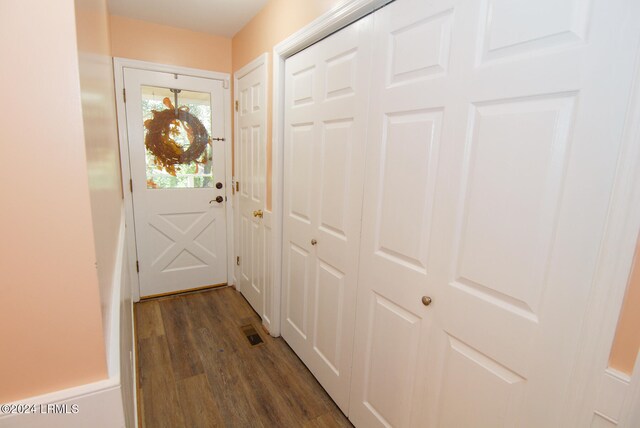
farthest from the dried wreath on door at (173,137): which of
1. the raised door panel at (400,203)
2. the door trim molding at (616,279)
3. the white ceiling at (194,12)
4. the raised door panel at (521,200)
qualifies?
the door trim molding at (616,279)

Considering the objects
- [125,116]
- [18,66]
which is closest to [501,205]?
[18,66]

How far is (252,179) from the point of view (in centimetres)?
259

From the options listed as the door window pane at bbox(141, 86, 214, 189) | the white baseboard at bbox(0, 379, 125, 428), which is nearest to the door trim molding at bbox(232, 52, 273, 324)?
the door window pane at bbox(141, 86, 214, 189)

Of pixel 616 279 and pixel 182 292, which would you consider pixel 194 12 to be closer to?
pixel 182 292

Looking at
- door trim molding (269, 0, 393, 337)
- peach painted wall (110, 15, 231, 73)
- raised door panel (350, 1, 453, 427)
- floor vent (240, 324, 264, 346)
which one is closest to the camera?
raised door panel (350, 1, 453, 427)

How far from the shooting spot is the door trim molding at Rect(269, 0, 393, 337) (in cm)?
139

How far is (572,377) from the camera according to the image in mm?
760

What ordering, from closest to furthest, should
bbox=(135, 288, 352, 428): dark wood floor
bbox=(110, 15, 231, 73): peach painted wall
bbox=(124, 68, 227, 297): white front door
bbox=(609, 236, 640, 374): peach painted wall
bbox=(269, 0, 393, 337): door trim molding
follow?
bbox=(609, 236, 640, 374): peach painted wall, bbox=(269, 0, 393, 337): door trim molding, bbox=(135, 288, 352, 428): dark wood floor, bbox=(110, 15, 231, 73): peach painted wall, bbox=(124, 68, 227, 297): white front door

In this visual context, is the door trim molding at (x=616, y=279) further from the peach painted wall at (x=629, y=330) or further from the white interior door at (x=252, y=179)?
the white interior door at (x=252, y=179)

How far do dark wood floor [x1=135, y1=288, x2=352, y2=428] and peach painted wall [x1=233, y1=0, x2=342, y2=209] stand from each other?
3.55 ft

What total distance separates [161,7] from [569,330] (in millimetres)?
2987

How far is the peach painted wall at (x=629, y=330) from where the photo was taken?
0.66m

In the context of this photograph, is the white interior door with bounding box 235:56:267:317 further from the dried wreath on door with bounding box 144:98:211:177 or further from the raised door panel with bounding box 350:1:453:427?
the raised door panel with bounding box 350:1:453:427

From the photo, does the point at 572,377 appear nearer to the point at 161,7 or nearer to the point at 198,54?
the point at 161,7
